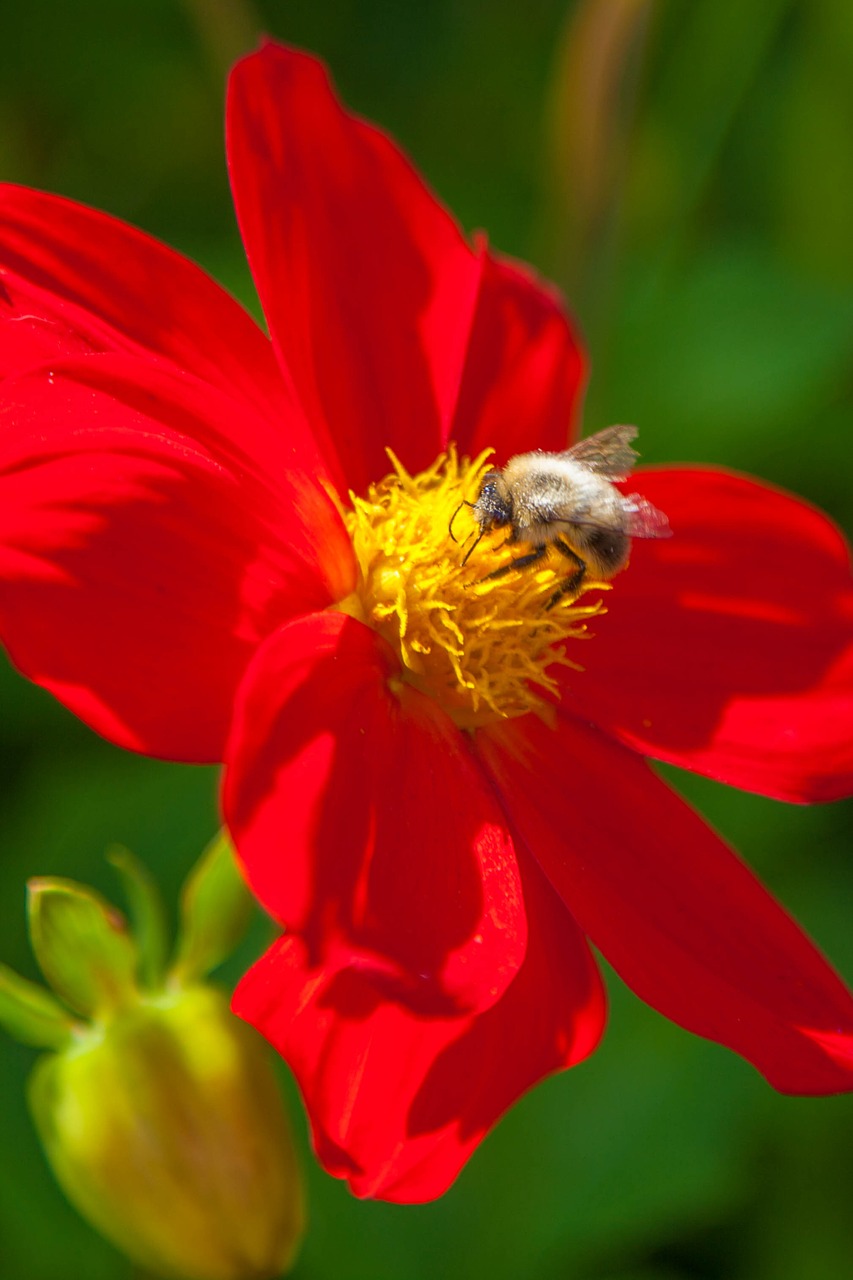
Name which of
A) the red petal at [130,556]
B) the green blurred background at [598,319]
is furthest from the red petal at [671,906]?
the green blurred background at [598,319]

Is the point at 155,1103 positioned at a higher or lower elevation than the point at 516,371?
lower

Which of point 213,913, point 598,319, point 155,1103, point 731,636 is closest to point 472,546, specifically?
point 731,636

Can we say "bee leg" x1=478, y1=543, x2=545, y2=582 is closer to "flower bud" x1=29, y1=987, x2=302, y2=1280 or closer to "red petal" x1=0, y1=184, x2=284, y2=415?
"red petal" x1=0, y1=184, x2=284, y2=415

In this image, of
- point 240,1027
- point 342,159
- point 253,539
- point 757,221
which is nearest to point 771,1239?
point 240,1027

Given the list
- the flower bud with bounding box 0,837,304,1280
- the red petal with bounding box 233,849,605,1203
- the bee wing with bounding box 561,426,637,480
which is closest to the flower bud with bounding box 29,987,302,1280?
the flower bud with bounding box 0,837,304,1280

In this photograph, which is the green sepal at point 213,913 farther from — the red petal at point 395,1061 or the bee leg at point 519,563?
the bee leg at point 519,563

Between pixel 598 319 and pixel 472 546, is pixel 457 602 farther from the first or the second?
pixel 598 319

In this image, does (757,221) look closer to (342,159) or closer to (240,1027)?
(342,159)
